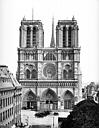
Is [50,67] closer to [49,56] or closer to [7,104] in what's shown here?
[49,56]

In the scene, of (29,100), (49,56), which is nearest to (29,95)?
(29,100)

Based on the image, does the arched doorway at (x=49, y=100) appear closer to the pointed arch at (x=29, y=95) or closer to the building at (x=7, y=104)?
the pointed arch at (x=29, y=95)

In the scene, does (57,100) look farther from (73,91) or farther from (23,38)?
(23,38)

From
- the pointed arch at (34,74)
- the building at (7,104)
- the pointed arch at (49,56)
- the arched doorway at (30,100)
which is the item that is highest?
the pointed arch at (49,56)

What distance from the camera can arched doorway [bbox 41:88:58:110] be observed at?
205 ft

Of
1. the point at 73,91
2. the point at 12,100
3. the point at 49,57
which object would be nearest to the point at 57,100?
the point at 73,91

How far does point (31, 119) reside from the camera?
4962 centimetres

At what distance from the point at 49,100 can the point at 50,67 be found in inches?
288

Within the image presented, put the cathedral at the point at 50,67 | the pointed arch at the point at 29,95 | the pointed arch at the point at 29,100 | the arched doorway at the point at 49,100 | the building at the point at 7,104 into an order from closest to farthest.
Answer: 1. the building at the point at 7,104
2. the cathedral at the point at 50,67
3. the arched doorway at the point at 49,100
4. the pointed arch at the point at 29,100
5. the pointed arch at the point at 29,95

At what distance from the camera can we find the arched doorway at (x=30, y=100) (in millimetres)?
62722

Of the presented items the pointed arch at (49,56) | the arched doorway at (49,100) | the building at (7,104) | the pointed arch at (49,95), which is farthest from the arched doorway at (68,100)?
the building at (7,104)

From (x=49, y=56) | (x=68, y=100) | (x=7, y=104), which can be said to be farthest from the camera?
(x=49, y=56)

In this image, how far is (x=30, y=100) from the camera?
2479 inches

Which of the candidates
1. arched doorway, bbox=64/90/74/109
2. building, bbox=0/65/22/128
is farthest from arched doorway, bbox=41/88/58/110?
building, bbox=0/65/22/128
